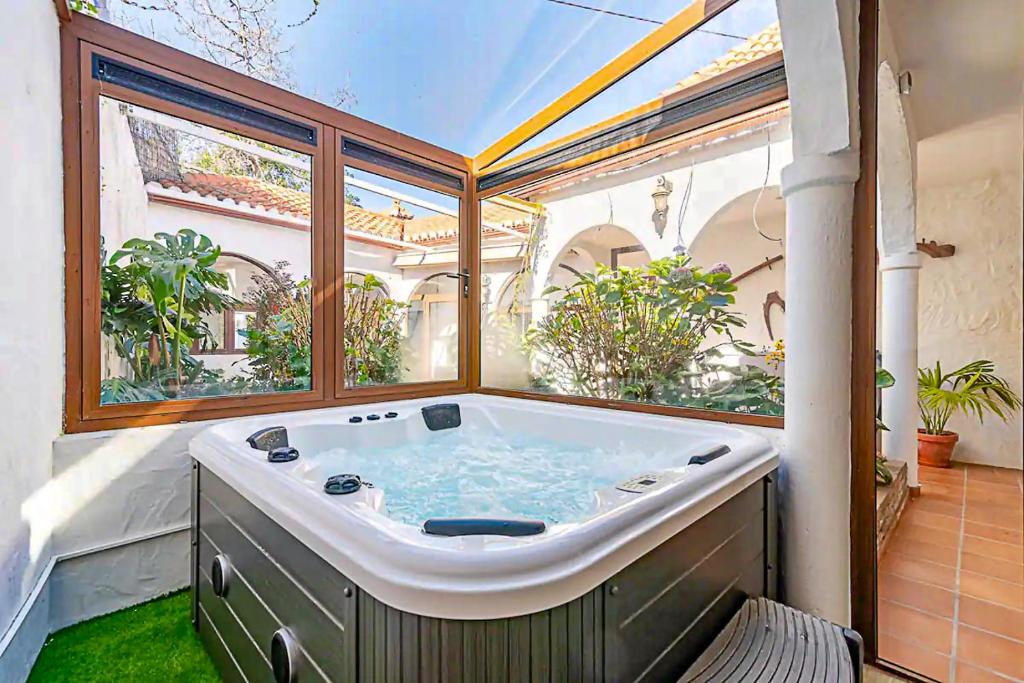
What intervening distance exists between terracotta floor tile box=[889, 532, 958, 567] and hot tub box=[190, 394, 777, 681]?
4.57ft

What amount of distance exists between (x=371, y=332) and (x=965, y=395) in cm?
450

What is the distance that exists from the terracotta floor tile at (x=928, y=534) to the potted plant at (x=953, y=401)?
148 centimetres

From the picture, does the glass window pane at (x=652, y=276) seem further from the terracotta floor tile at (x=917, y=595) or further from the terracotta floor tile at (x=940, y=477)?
the terracotta floor tile at (x=940, y=477)

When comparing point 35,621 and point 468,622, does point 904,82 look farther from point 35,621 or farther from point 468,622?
point 35,621

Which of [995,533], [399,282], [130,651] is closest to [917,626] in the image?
[995,533]

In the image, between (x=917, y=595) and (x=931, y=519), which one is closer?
(x=917, y=595)

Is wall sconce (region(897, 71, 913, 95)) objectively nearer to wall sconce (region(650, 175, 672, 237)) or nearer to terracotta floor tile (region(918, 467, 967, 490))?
wall sconce (region(650, 175, 672, 237))

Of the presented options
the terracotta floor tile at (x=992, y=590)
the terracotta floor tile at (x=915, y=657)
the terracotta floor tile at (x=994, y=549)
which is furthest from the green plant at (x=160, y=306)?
the terracotta floor tile at (x=994, y=549)

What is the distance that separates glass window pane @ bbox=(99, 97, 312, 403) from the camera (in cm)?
195

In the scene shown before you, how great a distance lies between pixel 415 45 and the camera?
2.67 meters

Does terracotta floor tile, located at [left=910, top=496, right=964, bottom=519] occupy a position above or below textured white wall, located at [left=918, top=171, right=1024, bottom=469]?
below

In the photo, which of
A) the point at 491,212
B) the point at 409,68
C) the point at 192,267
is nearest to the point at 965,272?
the point at 491,212

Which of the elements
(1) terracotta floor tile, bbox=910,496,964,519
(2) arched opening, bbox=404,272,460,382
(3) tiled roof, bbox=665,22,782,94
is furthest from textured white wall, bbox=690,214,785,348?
(1) terracotta floor tile, bbox=910,496,964,519

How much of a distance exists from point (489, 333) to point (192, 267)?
1.74 metres
